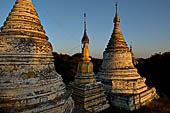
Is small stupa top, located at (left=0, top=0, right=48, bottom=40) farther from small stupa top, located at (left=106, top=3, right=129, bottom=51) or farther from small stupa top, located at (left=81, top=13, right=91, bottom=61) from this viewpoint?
small stupa top, located at (left=106, top=3, right=129, bottom=51)

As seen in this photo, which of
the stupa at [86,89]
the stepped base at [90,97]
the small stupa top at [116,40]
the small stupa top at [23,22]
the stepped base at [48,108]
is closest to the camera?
the stepped base at [48,108]

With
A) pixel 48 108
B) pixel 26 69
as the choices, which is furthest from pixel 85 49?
pixel 48 108

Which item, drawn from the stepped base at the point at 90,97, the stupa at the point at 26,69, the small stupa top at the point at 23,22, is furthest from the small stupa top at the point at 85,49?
the small stupa top at the point at 23,22

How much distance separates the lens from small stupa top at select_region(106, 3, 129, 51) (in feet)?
37.3

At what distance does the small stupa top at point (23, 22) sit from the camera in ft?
14.4

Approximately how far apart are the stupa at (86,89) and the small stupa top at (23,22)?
4316 mm

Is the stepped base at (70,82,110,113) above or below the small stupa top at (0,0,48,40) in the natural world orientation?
below

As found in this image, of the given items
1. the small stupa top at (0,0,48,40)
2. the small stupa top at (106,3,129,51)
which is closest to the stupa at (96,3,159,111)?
the small stupa top at (106,3,129,51)

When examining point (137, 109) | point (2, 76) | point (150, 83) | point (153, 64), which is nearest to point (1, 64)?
point (2, 76)

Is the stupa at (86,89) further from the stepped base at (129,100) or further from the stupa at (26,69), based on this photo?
the stupa at (26,69)

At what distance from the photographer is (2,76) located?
385 cm

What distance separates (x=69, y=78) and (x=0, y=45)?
1895 centimetres

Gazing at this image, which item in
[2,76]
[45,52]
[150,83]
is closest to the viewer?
[2,76]

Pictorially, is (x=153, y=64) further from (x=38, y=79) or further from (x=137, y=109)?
(x=38, y=79)
